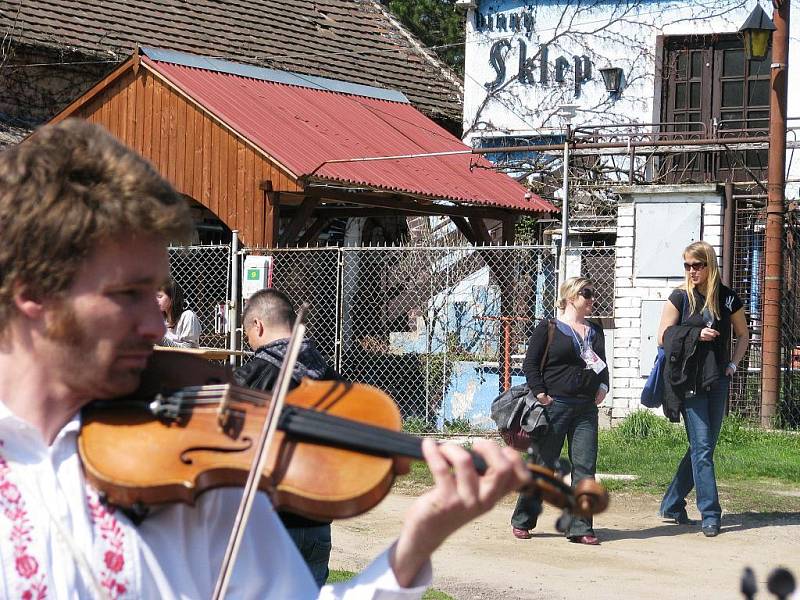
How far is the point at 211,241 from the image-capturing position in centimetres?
1708

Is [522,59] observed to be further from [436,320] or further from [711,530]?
[711,530]

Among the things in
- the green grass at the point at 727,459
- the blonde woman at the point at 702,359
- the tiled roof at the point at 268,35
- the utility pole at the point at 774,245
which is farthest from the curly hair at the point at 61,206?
the tiled roof at the point at 268,35

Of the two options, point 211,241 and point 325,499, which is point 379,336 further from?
point 325,499

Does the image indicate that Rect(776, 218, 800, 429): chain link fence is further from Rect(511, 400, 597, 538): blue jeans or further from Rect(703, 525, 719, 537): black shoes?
Rect(511, 400, 597, 538): blue jeans

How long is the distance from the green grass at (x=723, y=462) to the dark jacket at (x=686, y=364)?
53.2 inches

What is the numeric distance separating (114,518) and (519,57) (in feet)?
59.2

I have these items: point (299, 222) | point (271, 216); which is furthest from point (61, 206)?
point (271, 216)

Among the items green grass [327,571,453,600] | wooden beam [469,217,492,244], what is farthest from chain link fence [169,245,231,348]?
green grass [327,571,453,600]

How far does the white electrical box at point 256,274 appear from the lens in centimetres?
1188

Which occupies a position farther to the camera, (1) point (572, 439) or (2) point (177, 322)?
(2) point (177, 322)

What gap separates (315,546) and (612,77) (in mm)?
14632

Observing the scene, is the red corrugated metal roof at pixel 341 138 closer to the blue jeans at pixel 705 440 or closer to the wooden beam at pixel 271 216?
the wooden beam at pixel 271 216

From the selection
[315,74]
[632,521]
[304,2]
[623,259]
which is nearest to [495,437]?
[623,259]

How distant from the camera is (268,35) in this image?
19984 millimetres
